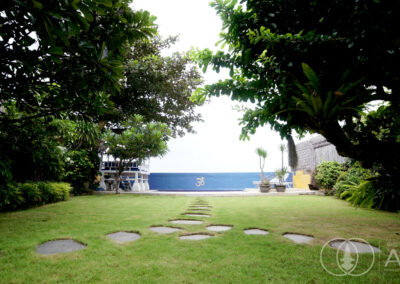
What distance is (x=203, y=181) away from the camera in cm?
1667

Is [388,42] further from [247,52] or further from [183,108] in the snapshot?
[183,108]

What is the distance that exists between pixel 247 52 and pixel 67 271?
2657 mm

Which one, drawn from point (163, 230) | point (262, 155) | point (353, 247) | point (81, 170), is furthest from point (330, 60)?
point (262, 155)

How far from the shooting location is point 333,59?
7.52 feet

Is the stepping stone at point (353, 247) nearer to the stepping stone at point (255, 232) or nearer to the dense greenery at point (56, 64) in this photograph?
the stepping stone at point (255, 232)

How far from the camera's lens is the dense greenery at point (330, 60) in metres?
1.92

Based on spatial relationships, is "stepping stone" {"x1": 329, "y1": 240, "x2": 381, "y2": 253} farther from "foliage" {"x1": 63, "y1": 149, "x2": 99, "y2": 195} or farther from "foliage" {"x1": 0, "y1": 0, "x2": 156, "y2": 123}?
"foliage" {"x1": 63, "y1": 149, "x2": 99, "y2": 195}

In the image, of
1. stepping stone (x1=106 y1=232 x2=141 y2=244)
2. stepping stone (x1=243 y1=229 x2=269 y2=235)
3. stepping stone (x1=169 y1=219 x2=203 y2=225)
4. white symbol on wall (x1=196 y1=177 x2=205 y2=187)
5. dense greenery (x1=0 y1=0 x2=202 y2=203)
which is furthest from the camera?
white symbol on wall (x1=196 y1=177 x2=205 y2=187)

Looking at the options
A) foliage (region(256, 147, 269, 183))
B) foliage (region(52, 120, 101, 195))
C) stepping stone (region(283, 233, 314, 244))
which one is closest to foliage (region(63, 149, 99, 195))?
foliage (region(52, 120, 101, 195))

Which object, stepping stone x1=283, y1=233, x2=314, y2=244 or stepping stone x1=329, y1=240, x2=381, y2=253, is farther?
stepping stone x1=283, y1=233, x2=314, y2=244

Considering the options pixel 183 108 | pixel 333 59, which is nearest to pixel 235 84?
pixel 333 59

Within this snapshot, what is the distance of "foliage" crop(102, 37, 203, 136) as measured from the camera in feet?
31.4

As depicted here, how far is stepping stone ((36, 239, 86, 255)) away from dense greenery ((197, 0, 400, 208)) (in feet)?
8.19

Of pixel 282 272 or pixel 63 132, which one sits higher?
pixel 63 132
